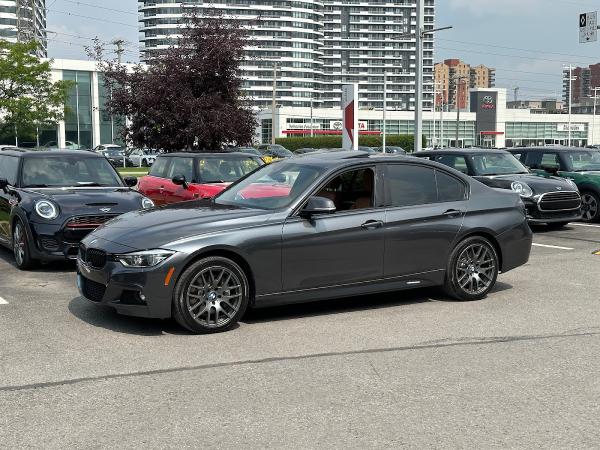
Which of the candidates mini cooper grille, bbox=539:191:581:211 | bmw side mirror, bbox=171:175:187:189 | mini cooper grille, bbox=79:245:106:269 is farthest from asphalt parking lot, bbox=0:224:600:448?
mini cooper grille, bbox=539:191:581:211

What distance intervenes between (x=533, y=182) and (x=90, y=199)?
820 cm

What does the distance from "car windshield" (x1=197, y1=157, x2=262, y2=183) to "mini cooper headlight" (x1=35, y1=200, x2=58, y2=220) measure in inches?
131

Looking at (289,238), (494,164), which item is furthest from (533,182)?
(289,238)

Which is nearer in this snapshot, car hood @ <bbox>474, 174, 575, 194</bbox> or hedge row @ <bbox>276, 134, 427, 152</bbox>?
car hood @ <bbox>474, 174, 575, 194</bbox>

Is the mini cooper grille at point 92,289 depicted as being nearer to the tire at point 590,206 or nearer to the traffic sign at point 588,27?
the tire at point 590,206

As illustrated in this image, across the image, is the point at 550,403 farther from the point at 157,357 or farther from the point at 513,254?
the point at 513,254

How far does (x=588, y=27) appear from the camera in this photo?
29000 millimetres

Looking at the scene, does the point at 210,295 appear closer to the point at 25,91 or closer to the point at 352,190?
the point at 352,190

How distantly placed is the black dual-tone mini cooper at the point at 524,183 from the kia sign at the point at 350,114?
A: 1.79 metres

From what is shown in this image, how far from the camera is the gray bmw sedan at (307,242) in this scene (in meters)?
6.41

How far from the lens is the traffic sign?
93.9 ft

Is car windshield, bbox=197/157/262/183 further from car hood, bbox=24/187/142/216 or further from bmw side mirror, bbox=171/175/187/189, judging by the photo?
car hood, bbox=24/187/142/216

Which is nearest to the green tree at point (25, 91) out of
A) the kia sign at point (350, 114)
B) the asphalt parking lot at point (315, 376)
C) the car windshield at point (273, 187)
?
the kia sign at point (350, 114)

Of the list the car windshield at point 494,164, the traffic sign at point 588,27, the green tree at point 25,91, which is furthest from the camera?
the green tree at point 25,91
